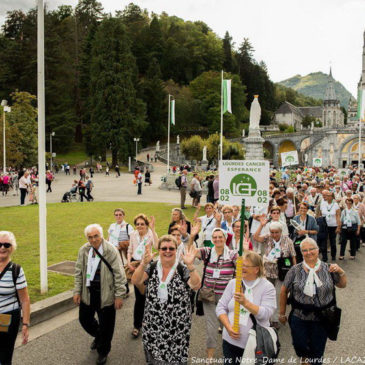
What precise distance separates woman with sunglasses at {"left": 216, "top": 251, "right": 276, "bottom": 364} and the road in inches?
54.7

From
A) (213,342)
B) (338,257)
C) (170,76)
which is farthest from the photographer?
(170,76)

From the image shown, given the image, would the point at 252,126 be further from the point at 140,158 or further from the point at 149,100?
the point at 149,100

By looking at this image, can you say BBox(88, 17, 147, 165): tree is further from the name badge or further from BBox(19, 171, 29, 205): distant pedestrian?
the name badge

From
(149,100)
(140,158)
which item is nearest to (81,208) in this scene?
(140,158)

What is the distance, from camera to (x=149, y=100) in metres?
67.6

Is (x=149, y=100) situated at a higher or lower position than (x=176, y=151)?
higher

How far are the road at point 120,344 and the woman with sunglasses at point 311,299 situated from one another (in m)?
0.84

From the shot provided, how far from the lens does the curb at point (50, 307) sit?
6.02m

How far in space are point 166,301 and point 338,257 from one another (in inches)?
313

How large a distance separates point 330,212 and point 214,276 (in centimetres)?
622

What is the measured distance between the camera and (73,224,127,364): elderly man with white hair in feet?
15.8

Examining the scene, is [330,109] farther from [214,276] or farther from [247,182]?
[214,276]

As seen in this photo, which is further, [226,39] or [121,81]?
[226,39]

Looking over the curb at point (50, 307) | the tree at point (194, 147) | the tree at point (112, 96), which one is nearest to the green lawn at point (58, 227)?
the curb at point (50, 307)
